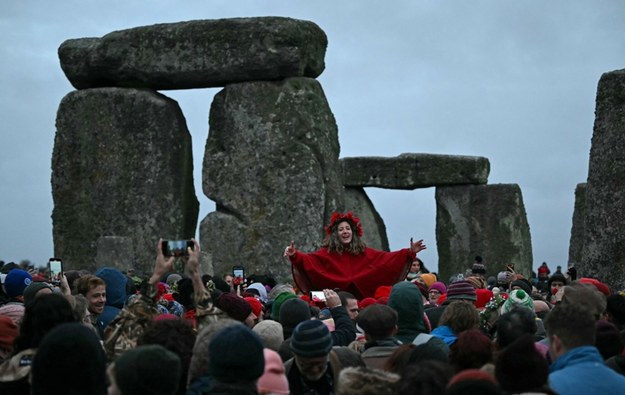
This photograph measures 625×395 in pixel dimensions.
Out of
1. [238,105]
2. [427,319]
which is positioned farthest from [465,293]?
[238,105]

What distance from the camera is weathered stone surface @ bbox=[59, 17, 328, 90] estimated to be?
53.5ft

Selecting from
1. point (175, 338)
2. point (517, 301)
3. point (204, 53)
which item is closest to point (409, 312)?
point (517, 301)

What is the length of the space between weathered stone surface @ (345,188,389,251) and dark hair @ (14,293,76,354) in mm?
20799

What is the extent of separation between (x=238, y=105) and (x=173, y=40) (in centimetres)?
123

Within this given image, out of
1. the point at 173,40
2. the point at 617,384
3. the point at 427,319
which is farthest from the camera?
the point at 173,40

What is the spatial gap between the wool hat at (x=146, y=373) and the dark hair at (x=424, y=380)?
0.83 metres

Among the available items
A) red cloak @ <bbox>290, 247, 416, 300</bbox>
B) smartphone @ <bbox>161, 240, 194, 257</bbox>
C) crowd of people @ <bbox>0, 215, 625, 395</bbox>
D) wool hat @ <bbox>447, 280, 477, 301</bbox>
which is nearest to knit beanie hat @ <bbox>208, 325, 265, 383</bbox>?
crowd of people @ <bbox>0, 215, 625, 395</bbox>

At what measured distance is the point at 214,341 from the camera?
4648mm

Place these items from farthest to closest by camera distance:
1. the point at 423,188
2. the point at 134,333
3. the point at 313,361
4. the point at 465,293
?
the point at 423,188, the point at 465,293, the point at 134,333, the point at 313,361

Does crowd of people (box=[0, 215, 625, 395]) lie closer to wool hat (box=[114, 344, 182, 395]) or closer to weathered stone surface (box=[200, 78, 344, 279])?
wool hat (box=[114, 344, 182, 395])

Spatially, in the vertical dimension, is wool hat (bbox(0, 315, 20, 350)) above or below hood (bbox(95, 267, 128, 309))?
below

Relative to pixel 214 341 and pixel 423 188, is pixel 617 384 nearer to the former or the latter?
pixel 214 341

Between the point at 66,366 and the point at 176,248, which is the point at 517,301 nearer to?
the point at 176,248

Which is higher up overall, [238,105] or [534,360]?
[238,105]
